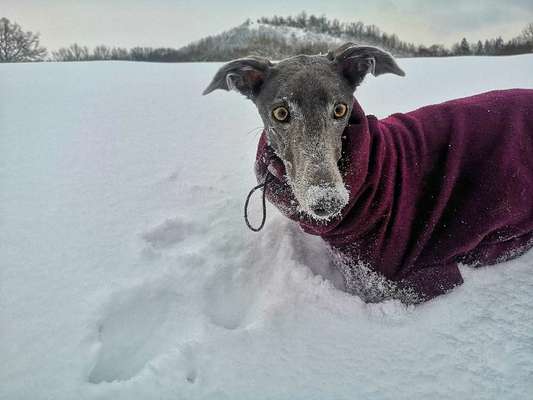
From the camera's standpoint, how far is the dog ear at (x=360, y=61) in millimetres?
2938

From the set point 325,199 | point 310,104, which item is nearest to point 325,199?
point 325,199

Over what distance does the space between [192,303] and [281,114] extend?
1.47 meters

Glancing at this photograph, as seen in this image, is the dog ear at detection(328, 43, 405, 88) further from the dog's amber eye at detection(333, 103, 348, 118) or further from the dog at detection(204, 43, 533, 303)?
the dog's amber eye at detection(333, 103, 348, 118)

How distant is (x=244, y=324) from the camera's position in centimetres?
279

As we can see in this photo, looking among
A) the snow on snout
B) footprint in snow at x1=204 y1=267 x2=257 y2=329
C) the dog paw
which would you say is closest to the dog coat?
the snow on snout

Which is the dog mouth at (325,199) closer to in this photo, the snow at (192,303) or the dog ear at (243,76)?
the snow at (192,303)

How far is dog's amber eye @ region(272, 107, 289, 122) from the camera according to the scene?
9.02 feet

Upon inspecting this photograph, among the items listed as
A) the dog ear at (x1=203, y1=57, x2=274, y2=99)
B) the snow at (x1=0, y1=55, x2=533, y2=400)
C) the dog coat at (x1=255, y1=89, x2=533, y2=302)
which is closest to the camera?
the snow at (x1=0, y1=55, x2=533, y2=400)

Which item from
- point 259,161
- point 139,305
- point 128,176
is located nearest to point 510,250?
point 259,161

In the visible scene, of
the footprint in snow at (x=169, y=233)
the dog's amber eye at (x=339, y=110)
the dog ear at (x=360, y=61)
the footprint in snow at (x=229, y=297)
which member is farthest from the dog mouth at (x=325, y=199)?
the footprint in snow at (x=169, y=233)

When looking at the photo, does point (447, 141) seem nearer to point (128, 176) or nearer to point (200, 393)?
point (200, 393)

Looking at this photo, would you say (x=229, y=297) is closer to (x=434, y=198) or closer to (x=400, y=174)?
(x=400, y=174)

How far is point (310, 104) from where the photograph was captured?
267 cm

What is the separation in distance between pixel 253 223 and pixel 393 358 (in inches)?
69.5
